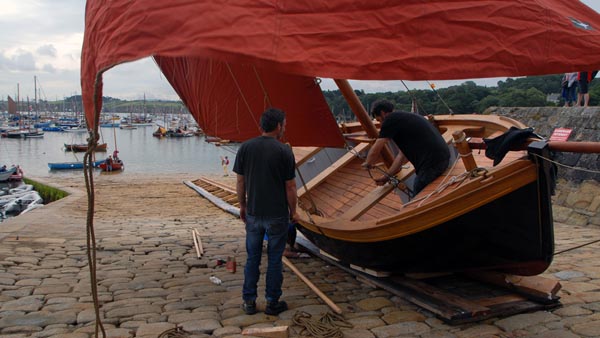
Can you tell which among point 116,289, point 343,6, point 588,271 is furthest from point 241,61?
point 588,271

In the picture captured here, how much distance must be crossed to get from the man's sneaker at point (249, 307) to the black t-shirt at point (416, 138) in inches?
84.5

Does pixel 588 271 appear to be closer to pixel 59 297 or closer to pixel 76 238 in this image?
pixel 59 297

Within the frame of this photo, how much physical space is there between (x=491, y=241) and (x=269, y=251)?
6.49 ft

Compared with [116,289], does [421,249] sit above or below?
above

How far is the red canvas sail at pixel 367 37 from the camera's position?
3.54 meters

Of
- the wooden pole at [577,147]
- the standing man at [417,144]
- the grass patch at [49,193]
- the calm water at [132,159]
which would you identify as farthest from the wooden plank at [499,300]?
the calm water at [132,159]

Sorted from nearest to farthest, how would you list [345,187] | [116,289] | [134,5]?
1. [134,5]
2. [116,289]
3. [345,187]

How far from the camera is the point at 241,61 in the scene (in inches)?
139

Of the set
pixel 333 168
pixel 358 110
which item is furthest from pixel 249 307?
pixel 333 168

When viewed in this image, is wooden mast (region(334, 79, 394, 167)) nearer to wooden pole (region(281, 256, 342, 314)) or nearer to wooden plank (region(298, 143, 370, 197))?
wooden plank (region(298, 143, 370, 197))

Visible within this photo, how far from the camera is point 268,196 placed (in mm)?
4660

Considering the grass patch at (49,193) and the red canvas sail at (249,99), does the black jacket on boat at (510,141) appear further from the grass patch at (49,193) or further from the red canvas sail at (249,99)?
the grass patch at (49,193)

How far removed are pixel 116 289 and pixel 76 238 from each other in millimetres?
3019

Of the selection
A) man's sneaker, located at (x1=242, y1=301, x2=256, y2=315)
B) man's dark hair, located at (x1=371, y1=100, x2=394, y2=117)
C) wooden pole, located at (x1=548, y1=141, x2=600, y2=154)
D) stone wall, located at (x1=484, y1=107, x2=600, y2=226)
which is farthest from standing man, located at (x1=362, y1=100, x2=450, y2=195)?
stone wall, located at (x1=484, y1=107, x2=600, y2=226)
